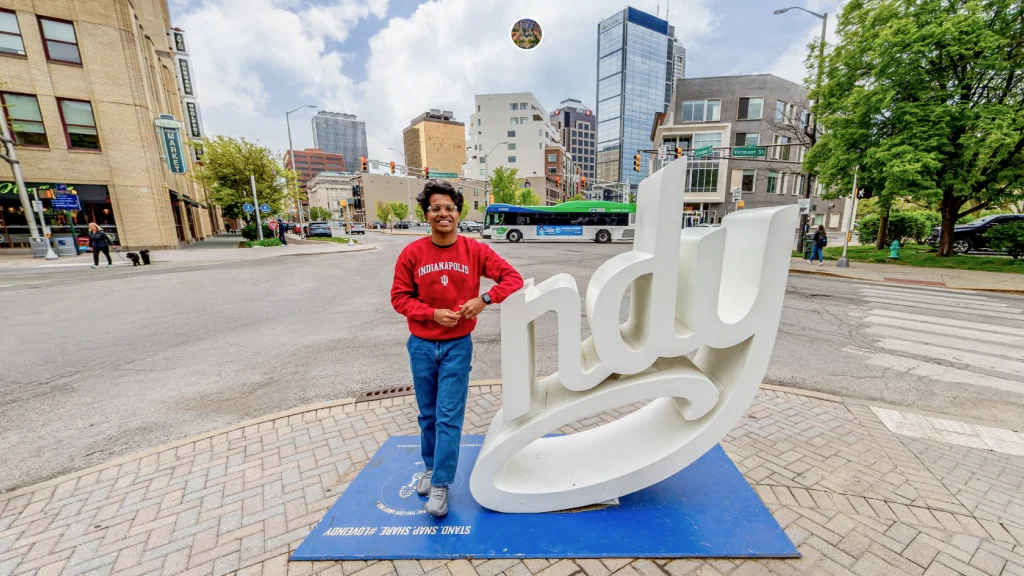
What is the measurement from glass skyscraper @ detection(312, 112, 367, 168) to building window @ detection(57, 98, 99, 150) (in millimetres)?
Answer: 174675

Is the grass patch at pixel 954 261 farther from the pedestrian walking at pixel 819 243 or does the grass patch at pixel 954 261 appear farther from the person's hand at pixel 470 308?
the person's hand at pixel 470 308

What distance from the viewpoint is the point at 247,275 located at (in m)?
13.5

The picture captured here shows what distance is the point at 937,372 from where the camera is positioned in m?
4.95

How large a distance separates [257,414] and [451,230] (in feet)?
10.6

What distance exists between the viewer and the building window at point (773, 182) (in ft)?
114

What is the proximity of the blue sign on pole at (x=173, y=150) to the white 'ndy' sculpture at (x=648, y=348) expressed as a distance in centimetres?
2680

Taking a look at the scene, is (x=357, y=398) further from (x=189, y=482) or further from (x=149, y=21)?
(x=149, y=21)

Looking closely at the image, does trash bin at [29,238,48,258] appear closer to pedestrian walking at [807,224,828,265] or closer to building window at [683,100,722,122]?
pedestrian walking at [807,224,828,265]

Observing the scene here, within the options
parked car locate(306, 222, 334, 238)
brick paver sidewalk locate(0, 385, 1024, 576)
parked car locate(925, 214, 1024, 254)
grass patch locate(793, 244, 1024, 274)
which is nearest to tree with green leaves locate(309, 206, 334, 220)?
parked car locate(306, 222, 334, 238)

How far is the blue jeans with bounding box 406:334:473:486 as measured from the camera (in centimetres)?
248

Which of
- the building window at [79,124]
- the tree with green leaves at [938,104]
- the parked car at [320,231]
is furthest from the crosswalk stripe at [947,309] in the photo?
the parked car at [320,231]

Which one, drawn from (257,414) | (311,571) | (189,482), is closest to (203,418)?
(257,414)

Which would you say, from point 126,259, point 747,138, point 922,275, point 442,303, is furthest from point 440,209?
point 747,138

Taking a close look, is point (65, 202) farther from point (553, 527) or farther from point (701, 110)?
point (701, 110)
